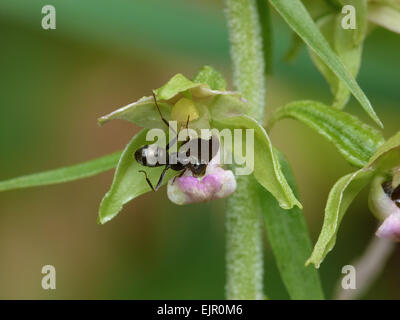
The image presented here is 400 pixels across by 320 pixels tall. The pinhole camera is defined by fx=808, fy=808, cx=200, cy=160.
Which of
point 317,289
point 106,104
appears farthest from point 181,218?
point 317,289

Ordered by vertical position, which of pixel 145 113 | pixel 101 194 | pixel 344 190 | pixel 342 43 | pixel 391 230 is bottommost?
pixel 391 230

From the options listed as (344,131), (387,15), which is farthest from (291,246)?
(387,15)

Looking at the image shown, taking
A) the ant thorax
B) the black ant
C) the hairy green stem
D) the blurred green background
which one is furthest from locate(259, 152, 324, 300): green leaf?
the blurred green background

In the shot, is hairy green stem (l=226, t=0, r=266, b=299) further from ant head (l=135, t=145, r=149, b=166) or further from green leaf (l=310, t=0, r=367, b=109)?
ant head (l=135, t=145, r=149, b=166)

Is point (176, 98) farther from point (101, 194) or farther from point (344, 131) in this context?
point (101, 194)

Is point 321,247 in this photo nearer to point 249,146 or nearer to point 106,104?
point 249,146

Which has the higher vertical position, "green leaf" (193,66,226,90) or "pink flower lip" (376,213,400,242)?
"green leaf" (193,66,226,90)
